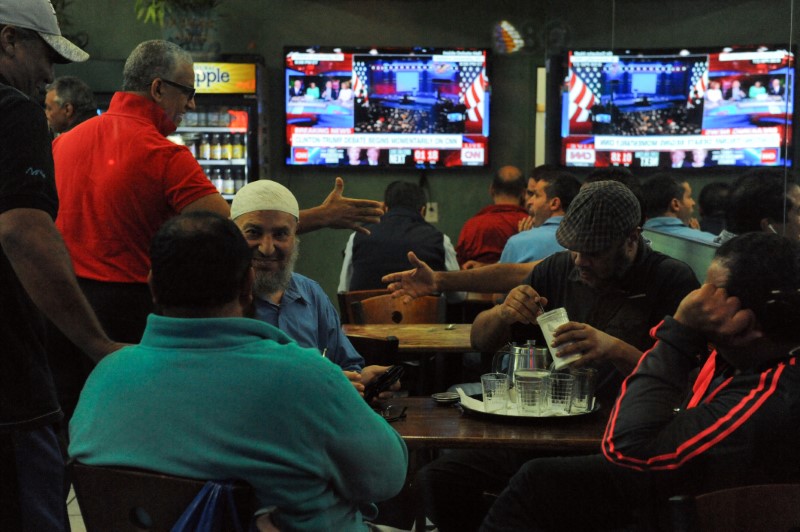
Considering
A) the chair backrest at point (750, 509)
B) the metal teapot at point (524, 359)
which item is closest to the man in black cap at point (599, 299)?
the metal teapot at point (524, 359)

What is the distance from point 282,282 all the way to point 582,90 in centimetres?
495

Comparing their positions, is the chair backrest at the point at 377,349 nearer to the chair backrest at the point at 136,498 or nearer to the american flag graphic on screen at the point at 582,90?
the chair backrest at the point at 136,498

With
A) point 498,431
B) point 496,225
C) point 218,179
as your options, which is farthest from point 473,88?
point 498,431

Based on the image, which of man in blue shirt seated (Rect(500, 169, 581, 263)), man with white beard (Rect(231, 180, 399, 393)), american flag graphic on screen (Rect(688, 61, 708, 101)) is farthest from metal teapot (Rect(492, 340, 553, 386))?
american flag graphic on screen (Rect(688, 61, 708, 101))

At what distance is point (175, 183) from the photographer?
283 cm

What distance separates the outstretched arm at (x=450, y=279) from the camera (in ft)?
10.7

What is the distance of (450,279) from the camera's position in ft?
11.1

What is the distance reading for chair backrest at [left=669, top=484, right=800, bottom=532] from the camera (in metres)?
1.49

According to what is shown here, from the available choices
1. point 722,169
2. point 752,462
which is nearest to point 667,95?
point 722,169

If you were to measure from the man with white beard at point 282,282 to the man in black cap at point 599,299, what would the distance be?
1.54ft

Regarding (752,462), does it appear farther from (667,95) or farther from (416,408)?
(667,95)

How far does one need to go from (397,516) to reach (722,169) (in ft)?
7.62

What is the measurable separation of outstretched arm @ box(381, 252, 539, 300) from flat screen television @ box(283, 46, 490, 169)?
3957 millimetres

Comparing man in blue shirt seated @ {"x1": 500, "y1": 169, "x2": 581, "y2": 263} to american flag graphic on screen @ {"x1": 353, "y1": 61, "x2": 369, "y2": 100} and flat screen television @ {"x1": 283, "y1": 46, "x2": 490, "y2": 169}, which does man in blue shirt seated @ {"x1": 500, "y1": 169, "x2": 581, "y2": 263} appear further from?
american flag graphic on screen @ {"x1": 353, "y1": 61, "x2": 369, "y2": 100}
